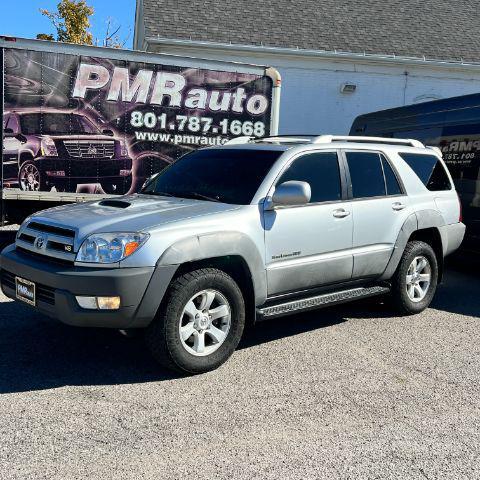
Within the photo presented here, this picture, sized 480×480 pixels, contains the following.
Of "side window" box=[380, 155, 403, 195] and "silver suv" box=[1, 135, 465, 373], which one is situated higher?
"side window" box=[380, 155, 403, 195]

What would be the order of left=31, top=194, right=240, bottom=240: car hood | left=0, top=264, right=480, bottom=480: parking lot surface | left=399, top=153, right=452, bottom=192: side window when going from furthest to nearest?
left=399, top=153, right=452, bottom=192: side window
left=31, top=194, right=240, bottom=240: car hood
left=0, top=264, right=480, bottom=480: parking lot surface

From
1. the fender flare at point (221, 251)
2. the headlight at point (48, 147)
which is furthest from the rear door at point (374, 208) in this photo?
the headlight at point (48, 147)

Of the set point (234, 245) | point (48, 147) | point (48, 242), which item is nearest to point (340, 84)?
point (48, 147)

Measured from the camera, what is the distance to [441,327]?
224 inches

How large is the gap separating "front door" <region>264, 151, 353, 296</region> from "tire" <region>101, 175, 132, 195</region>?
3.95 metres

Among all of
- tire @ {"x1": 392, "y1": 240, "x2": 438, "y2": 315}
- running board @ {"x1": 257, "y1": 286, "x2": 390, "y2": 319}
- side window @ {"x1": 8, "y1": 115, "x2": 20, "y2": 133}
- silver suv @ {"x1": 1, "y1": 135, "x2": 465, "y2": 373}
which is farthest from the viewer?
side window @ {"x1": 8, "y1": 115, "x2": 20, "y2": 133}

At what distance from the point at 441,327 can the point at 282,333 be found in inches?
65.1

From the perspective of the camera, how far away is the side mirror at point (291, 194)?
4508 mm

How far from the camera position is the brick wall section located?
15.3 meters

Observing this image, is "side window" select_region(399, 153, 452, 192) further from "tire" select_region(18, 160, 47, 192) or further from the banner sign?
"tire" select_region(18, 160, 47, 192)

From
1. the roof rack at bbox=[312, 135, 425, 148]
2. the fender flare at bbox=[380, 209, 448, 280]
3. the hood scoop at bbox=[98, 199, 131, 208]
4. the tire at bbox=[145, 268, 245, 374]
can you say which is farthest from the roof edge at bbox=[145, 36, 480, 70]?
the tire at bbox=[145, 268, 245, 374]

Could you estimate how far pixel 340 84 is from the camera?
16.1 m

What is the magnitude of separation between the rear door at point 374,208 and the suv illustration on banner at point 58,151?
4011mm

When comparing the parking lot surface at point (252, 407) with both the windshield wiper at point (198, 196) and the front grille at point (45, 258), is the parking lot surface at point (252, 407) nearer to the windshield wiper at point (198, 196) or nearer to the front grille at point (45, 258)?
the front grille at point (45, 258)
